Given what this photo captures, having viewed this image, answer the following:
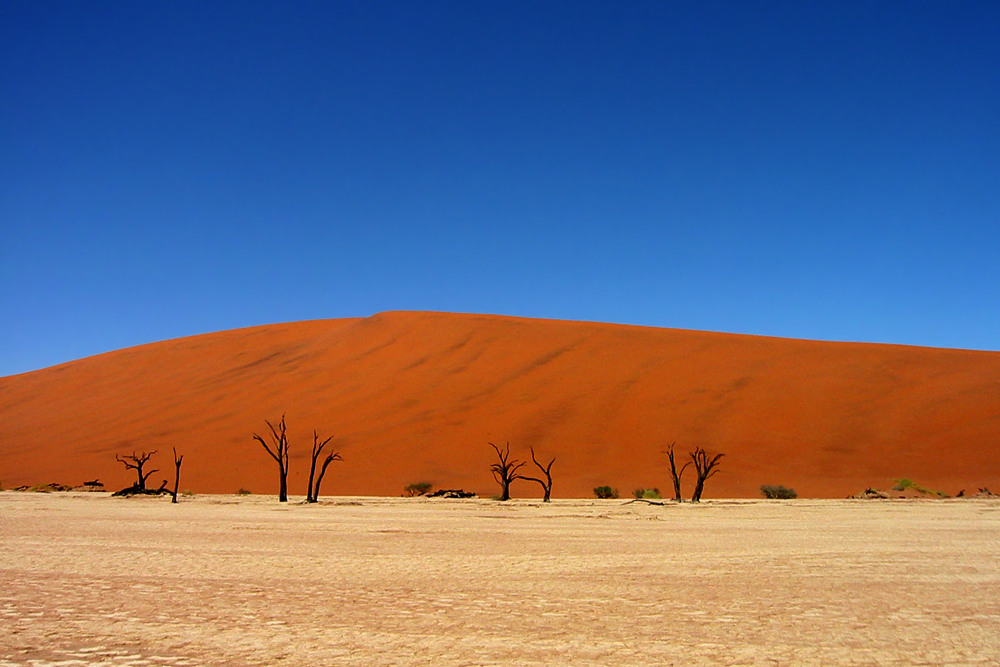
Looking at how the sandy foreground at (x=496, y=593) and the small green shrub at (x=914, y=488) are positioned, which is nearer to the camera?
the sandy foreground at (x=496, y=593)

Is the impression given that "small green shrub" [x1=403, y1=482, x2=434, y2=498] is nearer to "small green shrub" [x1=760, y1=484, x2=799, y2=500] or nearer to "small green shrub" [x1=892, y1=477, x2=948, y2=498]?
A: "small green shrub" [x1=760, y1=484, x2=799, y2=500]

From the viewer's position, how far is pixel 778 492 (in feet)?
88.0

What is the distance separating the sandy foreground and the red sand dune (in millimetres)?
15134

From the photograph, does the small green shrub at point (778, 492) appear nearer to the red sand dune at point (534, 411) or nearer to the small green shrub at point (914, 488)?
the red sand dune at point (534, 411)

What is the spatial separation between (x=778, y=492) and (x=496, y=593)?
2113cm

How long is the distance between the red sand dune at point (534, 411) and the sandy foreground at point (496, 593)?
49.7 feet

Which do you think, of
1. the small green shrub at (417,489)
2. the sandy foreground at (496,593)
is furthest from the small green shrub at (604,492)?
the sandy foreground at (496,593)

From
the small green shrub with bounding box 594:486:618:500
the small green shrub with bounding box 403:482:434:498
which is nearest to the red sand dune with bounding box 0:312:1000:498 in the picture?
the small green shrub with bounding box 594:486:618:500

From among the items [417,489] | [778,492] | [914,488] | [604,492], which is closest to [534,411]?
[417,489]

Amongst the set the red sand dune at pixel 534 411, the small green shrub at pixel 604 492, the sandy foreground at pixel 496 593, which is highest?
the red sand dune at pixel 534 411

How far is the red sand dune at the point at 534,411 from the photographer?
31609 mm

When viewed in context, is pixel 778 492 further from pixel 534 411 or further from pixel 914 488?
pixel 534 411

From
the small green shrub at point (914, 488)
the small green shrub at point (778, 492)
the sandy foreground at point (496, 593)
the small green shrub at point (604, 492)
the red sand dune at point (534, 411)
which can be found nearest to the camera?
the sandy foreground at point (496, 593)

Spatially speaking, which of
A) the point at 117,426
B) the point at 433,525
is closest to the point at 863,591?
the point at 433,525
